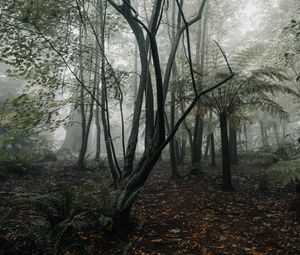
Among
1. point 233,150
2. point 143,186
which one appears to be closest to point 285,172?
point 143,186

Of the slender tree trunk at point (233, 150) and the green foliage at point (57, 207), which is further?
the slender tree trunk at point (233, 150)

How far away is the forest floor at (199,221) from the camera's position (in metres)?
2.91

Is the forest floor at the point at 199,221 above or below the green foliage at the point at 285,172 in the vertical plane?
below

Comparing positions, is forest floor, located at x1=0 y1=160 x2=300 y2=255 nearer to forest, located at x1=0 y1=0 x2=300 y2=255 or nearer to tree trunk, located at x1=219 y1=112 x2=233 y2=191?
forest, located at x1=0 y1=0 x2=300 y2=255

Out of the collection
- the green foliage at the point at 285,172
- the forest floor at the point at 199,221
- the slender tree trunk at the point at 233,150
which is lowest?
the forest floor at the point at 199,221

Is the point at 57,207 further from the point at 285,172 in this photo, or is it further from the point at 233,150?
the point at 233,150

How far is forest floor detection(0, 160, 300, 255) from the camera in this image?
9.53ft

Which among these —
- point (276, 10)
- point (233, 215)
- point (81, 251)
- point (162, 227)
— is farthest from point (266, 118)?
point (81, 251)

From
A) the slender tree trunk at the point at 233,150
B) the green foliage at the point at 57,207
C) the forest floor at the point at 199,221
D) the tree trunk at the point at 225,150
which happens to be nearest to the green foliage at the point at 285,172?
the forest floor at the point at 199,221

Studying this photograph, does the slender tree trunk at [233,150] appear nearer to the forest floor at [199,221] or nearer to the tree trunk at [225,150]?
the forest floor at [199,221]

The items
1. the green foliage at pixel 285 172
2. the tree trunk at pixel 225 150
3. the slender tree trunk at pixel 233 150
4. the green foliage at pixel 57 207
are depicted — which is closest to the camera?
the green foliage at pixel 57 207

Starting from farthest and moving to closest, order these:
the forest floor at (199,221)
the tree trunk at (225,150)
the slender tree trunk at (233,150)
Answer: the slender tree trunk at (233,150) → the tree trunk at (225,150) → the forest floor at (199,221)

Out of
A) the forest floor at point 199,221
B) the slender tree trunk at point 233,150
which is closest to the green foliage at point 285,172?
the forest floor at point 199,221

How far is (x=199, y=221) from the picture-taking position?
3.65 metres
